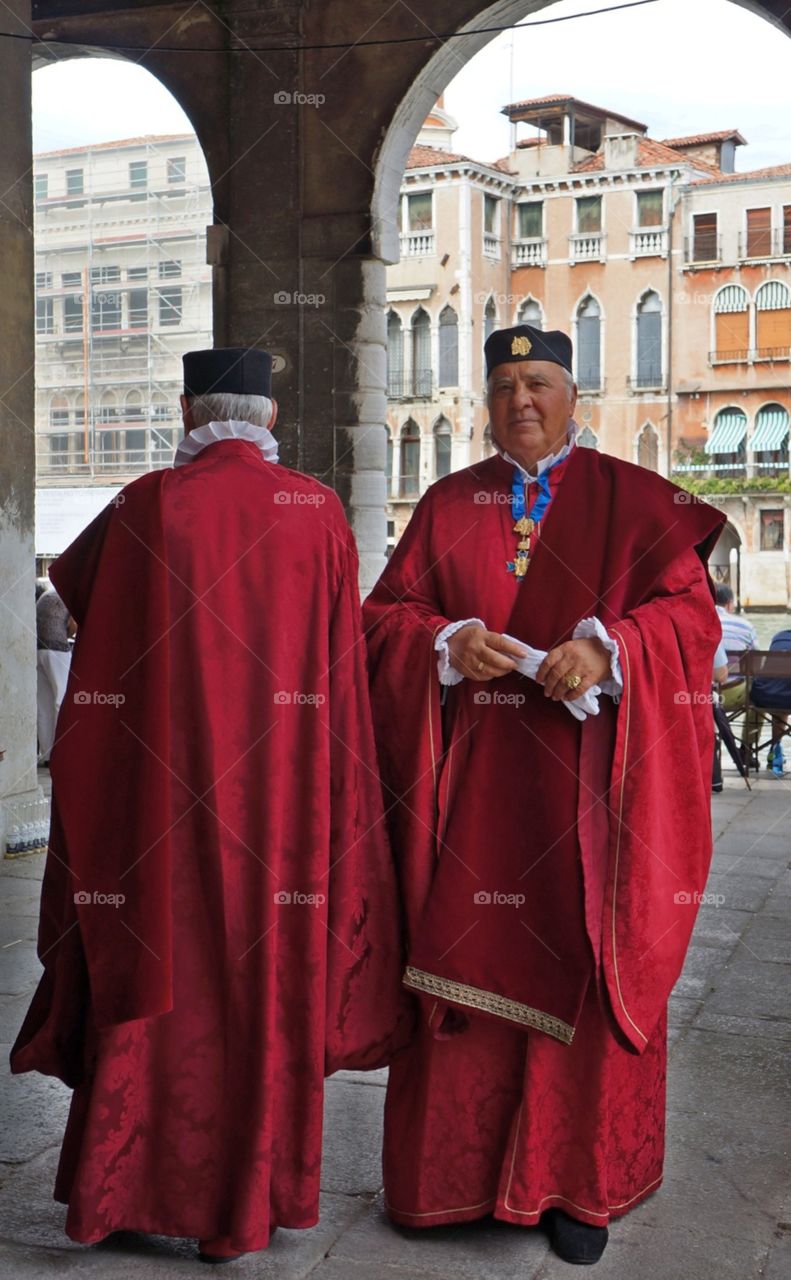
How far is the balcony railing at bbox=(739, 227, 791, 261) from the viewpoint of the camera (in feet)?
148

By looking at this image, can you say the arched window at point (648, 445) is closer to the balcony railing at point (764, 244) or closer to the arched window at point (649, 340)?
the arched window at point (649, 340)

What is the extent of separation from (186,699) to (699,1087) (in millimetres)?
1815

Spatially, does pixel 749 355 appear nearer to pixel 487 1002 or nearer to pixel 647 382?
pixel 647 382

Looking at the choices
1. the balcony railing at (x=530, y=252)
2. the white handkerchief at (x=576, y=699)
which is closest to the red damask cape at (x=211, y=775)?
the white handkerchief at (x=576, y=699)

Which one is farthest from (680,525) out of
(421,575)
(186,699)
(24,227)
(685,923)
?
(24,227)

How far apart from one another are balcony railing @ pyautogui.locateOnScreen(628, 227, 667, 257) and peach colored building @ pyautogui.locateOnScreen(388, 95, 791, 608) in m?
0.06

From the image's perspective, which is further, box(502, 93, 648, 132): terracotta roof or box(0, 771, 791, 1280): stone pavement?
box(502, 93, 648, 132): terracotta roof

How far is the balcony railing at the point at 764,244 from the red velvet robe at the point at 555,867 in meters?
44.9

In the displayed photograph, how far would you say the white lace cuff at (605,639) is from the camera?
2.86 meters

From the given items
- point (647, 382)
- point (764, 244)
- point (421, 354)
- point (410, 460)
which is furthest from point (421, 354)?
point (764, 244)

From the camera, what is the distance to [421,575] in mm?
3223

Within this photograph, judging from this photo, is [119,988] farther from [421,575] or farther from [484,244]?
[484,244]

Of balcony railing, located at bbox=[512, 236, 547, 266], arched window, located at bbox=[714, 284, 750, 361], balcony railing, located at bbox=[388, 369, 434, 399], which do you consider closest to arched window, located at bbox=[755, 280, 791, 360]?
arched window, located at bbox=[714, 284, 750, 361]

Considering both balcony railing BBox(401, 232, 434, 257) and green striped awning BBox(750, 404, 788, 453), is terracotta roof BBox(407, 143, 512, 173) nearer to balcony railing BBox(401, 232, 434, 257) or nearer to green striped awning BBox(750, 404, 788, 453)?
balcony railing BBox(401, 232, 434, 257)
